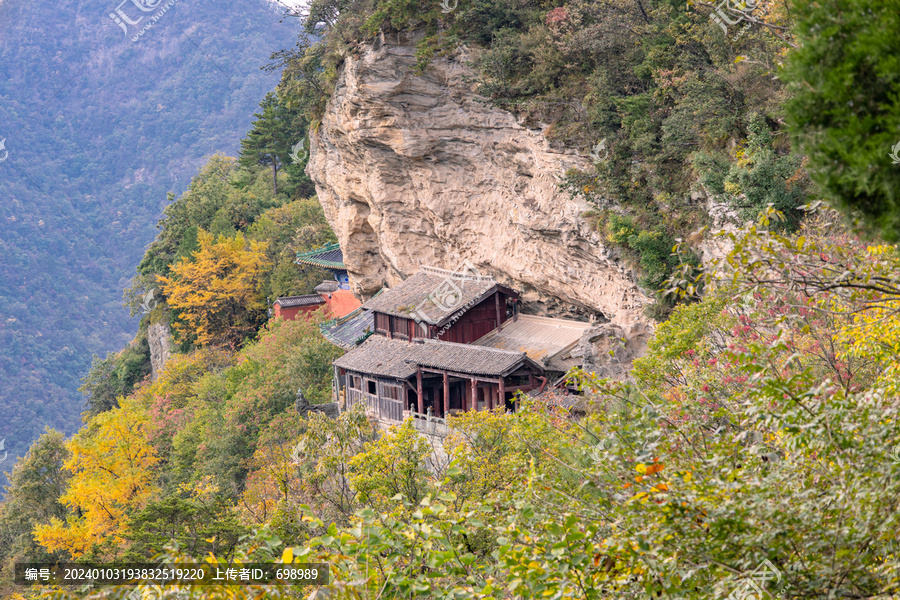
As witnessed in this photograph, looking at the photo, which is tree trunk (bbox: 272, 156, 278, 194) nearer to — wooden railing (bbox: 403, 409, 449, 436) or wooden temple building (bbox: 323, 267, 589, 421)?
wooden temple building (bbox: 323, 267, 589, 421)

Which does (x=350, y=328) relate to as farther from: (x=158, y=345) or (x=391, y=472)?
(x=158, y=345)

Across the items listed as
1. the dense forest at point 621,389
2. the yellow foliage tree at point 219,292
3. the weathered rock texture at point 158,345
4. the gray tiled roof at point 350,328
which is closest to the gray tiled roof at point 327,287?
the dense forest at point 621,389

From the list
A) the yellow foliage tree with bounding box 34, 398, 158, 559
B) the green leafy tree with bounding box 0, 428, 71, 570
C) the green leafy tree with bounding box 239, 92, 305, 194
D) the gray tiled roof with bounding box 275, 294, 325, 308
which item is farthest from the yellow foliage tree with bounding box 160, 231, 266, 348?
the green leafy tree with bounding box 239, 92, 305, 194

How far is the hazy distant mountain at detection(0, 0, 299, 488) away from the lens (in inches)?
2475

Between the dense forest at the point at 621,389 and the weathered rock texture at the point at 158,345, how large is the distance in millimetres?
992

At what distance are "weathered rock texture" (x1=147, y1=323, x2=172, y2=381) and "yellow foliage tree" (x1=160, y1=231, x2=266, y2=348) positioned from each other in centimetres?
184

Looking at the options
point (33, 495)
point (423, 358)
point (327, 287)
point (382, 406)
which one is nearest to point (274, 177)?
point (327, 287)

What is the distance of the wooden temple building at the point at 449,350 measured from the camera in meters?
20.2

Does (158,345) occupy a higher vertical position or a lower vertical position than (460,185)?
lower

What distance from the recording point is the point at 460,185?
2505cm

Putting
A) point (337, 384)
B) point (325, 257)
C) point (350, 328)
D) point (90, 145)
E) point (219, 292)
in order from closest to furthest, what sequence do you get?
point (337, 384)
point (350, 328)
point (325, 257)
point (219, 292)
point (90, 145)

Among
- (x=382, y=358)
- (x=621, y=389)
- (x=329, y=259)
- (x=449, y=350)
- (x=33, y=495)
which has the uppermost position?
(x=329, y=259)

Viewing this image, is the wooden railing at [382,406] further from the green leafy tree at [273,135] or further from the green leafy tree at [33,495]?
the green leafy tree at [273,135]

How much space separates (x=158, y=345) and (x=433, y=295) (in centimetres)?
2479
